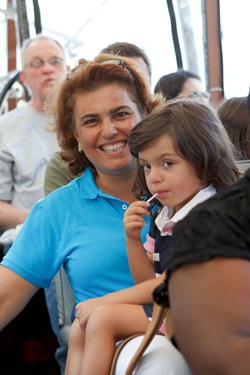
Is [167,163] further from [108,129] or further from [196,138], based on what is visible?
[108,129]

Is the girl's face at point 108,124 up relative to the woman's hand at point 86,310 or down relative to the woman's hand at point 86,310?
up

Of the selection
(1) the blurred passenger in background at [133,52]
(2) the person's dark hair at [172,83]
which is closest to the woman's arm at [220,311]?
(1) the blurred passenger in background at [133,52]

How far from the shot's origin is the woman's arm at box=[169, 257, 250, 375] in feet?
3.55

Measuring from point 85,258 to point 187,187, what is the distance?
0.47 m

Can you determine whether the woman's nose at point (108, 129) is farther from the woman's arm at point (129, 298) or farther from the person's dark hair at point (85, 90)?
the woman's arm at point (129, 298)

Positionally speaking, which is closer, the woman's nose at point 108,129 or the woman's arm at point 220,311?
the woman's arm at point 220,311

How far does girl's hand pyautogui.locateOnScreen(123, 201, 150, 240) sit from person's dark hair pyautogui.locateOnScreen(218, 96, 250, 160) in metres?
0.64

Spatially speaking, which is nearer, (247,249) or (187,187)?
(247,249)

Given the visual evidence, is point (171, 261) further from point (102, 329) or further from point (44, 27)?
point (44, 27)

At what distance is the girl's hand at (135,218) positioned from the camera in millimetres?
1799

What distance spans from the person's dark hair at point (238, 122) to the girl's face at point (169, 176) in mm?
610

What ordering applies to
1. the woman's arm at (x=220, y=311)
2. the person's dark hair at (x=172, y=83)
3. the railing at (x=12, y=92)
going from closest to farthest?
the woman's arm at (x=220, y=311) < the person's dark hair at (x=172, y=83) < the railing at (x=12, y=92)

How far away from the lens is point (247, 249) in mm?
1094

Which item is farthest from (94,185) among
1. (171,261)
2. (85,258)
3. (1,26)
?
(1,26)
